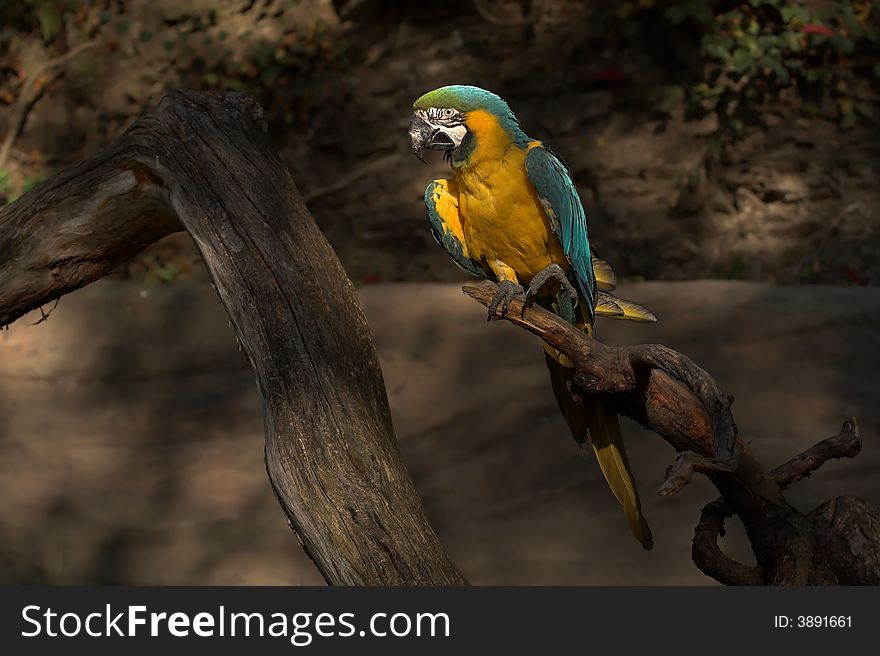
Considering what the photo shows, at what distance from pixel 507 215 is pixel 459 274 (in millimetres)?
3579

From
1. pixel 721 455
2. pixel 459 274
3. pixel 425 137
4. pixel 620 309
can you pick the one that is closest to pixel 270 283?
pixel 425 137

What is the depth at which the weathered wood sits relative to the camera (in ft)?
6.22

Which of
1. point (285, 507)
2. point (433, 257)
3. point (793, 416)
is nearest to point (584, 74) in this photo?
point (433, 257)

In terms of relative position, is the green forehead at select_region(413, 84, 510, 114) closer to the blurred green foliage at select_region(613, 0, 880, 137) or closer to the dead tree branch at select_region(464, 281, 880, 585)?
the dead tree branch at select_region(464, 281, 880, 585)

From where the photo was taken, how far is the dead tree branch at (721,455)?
1919 millimetres

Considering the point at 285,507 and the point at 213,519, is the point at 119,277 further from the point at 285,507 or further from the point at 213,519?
the point at 285,507

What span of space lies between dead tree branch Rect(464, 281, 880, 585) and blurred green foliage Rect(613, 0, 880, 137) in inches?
151

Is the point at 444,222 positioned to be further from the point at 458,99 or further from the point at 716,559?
the point at 716,559

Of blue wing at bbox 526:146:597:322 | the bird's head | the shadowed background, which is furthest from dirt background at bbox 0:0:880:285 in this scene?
the bird's head

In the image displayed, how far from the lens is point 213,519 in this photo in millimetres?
4000

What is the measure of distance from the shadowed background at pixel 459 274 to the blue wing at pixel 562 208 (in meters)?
1.87

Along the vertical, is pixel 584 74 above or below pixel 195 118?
below

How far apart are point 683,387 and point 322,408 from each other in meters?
0.72

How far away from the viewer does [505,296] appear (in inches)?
80.6
